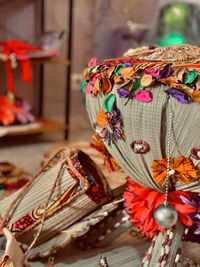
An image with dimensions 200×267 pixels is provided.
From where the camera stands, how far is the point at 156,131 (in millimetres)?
743

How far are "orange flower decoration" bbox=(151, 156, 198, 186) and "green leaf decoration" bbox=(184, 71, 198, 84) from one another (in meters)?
0.16

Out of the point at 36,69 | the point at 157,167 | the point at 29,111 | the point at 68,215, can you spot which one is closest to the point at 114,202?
the point at 68,215

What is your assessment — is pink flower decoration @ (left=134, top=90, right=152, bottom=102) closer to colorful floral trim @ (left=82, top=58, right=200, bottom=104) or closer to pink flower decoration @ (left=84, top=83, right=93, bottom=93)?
colorful floral trim @ (left=82, top=58, right=200, bottom=104)

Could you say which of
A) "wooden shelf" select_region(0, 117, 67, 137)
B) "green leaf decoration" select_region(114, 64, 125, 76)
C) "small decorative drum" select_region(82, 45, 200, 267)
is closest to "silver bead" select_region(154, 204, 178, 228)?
"small decorative drum" select_region(82, 45, 200, 267)

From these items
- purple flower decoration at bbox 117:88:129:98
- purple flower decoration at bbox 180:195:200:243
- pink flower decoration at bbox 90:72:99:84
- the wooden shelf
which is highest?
pink flower decoration at bbox 90:72:99:84

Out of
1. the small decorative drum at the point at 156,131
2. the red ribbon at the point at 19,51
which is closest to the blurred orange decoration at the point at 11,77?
the red ribbon at the point at 19,51

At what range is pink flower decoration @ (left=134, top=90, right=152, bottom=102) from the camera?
0.72 meters

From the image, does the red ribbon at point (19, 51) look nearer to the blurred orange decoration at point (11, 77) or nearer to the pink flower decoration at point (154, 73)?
the blurred orange decoration at point (11, 77)

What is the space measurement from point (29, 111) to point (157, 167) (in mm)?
1598

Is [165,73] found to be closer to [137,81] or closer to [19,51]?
[137,81]

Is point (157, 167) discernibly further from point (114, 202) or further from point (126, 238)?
point (126, 238)

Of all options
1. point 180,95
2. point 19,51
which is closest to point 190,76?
point 180,95

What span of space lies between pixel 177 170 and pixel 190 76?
20cm

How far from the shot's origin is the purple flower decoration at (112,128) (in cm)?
78
